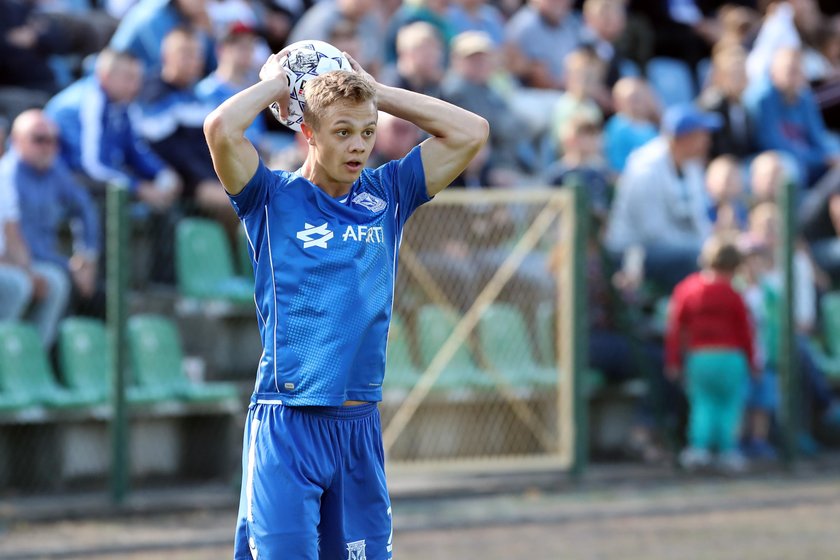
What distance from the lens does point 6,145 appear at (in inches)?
417

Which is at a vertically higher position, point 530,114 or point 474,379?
point 530,114

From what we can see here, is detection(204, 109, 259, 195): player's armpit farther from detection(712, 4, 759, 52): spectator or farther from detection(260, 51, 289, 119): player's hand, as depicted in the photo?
detection(712, 4, 759, 52): spectator

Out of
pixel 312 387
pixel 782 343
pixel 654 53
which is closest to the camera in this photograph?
pixel 312 387

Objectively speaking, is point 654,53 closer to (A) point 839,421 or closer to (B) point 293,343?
(A) point 839,421

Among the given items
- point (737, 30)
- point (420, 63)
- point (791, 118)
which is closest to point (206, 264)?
point (420, 63)

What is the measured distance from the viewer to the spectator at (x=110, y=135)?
10.4 m

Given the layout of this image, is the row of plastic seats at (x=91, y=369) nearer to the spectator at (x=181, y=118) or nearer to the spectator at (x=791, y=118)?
the spectator at (x=181, y=118)

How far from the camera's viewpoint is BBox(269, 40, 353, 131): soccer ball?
193 inches

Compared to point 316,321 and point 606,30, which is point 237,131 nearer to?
point 316,321

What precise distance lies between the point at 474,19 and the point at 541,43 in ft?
2.31

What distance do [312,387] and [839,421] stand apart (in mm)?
8642

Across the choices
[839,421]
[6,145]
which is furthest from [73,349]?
[839,421]

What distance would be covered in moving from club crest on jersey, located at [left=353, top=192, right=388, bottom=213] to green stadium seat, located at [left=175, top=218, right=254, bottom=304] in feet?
18.6

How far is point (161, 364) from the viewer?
1039cm
